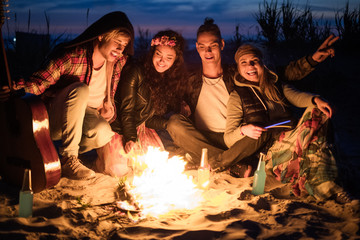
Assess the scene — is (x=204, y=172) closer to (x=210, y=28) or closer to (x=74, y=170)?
(x=74, y=170)

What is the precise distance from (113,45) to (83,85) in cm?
56

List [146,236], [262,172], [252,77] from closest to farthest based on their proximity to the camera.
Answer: [146,236], [262,172], [252,77]

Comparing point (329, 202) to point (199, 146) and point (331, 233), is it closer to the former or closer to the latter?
point (331, 233)

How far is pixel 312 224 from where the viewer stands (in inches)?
105

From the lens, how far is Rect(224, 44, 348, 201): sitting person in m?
3.03

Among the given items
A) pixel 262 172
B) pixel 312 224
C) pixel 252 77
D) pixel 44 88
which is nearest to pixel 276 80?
pixel 252 77

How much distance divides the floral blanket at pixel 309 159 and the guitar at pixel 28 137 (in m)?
2.27

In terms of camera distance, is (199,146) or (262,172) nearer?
(262,172)

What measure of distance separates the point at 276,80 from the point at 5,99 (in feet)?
9.17

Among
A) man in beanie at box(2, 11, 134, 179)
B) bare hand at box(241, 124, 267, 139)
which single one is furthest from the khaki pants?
bare hand at box(241, 124, 267, 139)

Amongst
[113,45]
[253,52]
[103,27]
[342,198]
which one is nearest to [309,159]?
[342,198]

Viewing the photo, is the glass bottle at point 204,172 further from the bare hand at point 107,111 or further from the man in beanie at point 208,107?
the bare hand at point 107,111

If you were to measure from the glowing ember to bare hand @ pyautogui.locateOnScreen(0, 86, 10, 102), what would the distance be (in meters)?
1.43

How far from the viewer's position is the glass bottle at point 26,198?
257 centimetres
